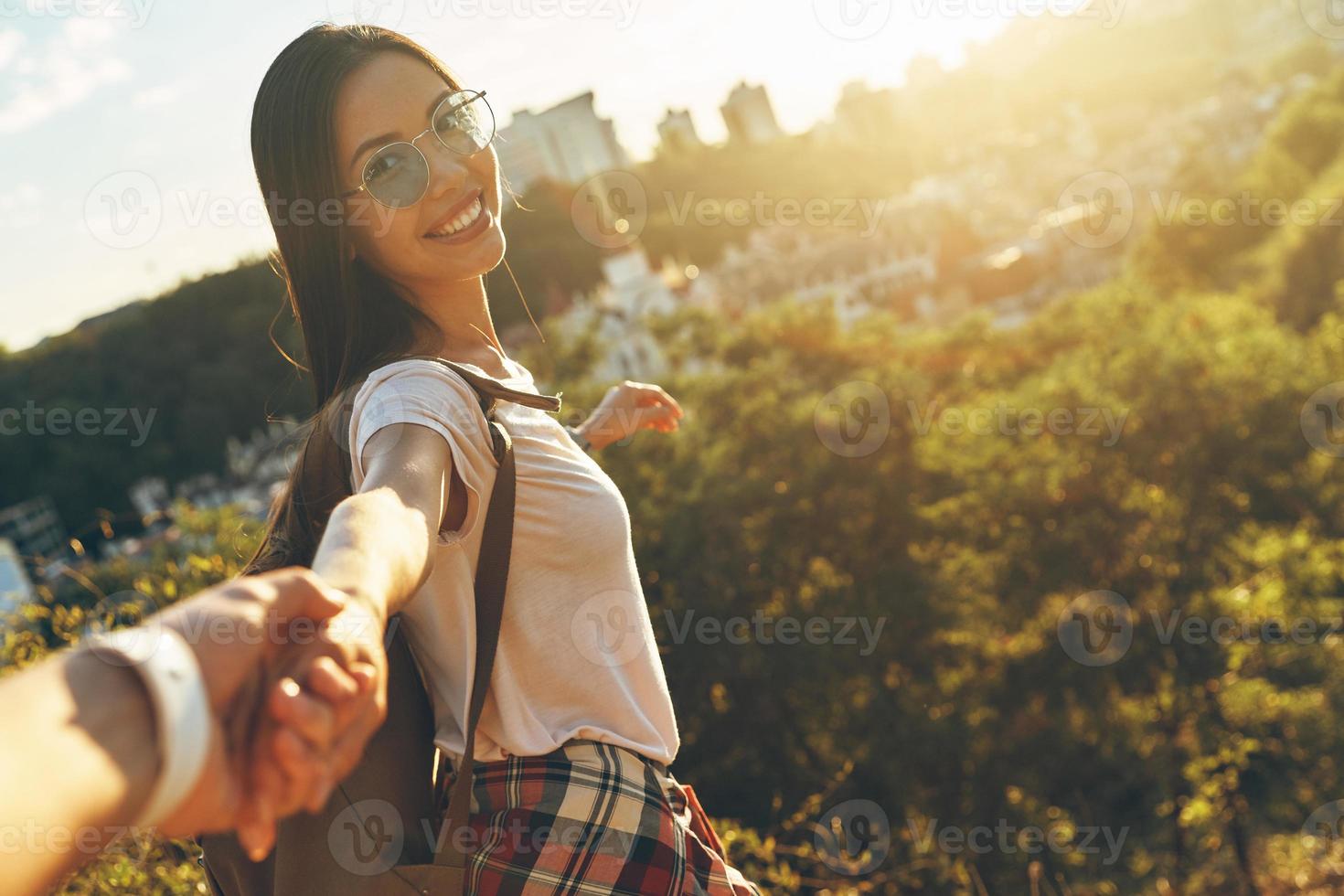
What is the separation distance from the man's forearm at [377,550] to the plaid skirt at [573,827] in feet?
1.62

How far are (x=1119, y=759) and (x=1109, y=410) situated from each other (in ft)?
13.9

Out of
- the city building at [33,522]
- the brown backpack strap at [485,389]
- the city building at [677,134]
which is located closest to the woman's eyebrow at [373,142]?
the brown backpack strap at [485,389]

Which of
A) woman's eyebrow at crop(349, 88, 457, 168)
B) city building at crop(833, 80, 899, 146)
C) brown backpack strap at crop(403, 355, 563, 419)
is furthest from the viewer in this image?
city building at crop(833, 80, 899, 146)

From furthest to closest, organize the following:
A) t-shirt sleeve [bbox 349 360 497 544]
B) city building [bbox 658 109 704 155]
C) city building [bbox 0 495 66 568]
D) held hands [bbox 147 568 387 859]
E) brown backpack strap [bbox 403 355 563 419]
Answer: city building [bbox 658 109 704 155], city building [bbox 0 495 66 568], brown backpack strap [bbox 403 355 563 419], t-shirt sleeve [bbox 349 360 497 544], held hands [bbox 147 568 387 859]

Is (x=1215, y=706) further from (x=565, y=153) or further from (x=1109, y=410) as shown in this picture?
(x=565, y=153)

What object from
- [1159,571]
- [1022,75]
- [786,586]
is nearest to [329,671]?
[786,586]

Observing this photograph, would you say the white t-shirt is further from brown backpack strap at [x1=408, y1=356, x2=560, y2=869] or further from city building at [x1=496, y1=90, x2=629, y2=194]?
city building at [x1=496, y1=90, x2=629, y2=194]

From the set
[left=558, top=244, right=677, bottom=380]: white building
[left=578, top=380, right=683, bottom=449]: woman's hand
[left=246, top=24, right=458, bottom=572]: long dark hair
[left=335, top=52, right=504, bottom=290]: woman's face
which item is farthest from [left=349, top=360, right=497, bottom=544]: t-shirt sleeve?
[left=558, top=244, right=677, bottom=380]: white building

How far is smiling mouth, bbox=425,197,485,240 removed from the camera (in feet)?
5.07

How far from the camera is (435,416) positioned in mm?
1172

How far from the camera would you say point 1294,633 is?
11.3m

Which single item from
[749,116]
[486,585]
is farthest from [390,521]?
[749,116]

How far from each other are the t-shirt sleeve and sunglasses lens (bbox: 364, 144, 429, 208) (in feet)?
1.07

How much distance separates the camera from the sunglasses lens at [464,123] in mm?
1510
